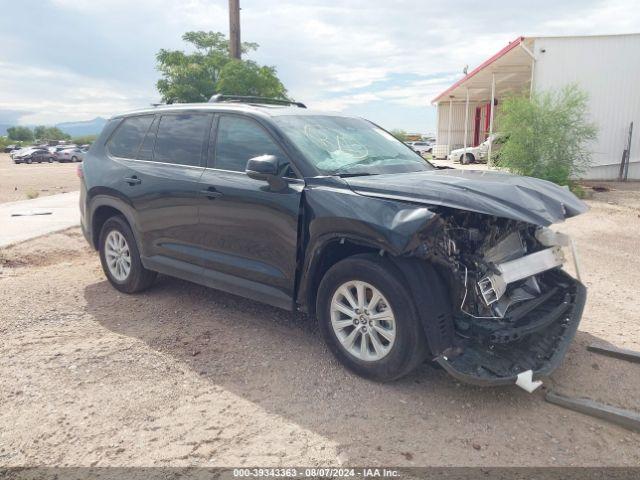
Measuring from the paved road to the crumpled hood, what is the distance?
6.35 m

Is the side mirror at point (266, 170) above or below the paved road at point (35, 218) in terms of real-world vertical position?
above

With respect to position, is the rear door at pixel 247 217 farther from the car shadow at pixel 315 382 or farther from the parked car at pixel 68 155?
the parked car at pixel 68 155

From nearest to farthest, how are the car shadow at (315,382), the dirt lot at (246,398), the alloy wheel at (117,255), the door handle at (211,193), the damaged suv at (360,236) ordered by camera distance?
the dirt lot at (246,398) < the car shadow at (315,382) < the damaged suv at (360,236) < the door handle at (211,193) < the alloy wheel at (117,255)

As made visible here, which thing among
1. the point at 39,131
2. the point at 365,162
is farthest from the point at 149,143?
the point at 39,131

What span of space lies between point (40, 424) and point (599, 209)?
36.7ft

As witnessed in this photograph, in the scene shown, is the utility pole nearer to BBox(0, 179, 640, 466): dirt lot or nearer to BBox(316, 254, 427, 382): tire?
BBox(0, 179, 640, 466): dirt lot

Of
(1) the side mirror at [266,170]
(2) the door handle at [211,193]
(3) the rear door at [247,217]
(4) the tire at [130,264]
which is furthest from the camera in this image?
(4) the tire at [130,264]

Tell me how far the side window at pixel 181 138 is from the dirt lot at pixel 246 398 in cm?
144

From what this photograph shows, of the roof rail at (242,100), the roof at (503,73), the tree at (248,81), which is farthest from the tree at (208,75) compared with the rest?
the roof rail at (242,100)

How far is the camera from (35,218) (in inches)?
405

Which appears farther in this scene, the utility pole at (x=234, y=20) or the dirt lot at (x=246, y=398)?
the utility pole at (x=234, y=20)

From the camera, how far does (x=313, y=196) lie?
12.6ft

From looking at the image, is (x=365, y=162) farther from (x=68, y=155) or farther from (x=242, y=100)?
(x=68, y=155)

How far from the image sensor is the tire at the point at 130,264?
18.0ft
